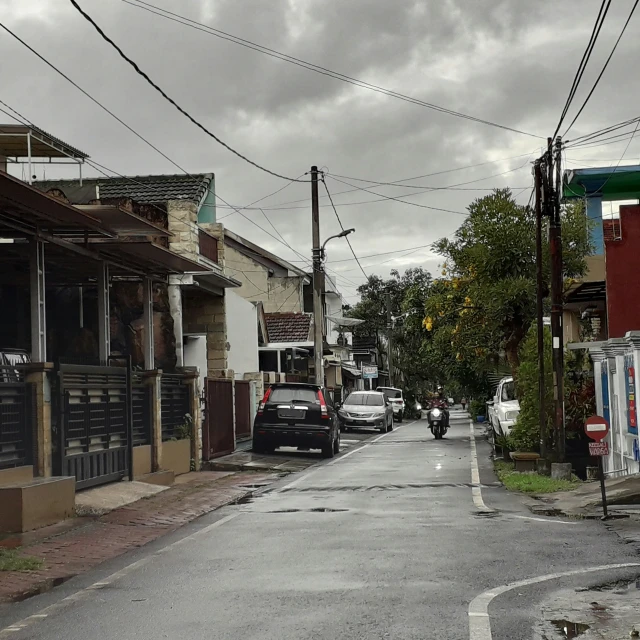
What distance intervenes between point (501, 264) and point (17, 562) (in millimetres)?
19824

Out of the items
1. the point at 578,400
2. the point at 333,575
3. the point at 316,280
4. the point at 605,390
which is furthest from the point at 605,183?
the point at 333,575

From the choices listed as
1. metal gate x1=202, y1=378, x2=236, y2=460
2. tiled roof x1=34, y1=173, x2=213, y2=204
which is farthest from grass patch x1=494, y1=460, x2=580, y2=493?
tiled roof x1=34, y1=173, x2=213, y2=204

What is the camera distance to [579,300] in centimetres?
2905

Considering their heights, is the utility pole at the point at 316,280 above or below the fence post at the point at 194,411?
above

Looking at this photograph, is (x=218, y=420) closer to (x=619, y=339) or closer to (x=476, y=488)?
(x=476, y=488)

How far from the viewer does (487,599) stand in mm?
7750

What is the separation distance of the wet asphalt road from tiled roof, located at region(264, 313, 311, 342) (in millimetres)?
30499

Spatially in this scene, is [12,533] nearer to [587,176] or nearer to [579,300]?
[579,300]

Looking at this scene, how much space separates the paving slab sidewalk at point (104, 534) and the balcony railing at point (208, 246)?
33.5 ft

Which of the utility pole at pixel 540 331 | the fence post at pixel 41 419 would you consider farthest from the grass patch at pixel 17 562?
the utility pole at pixel 540 331

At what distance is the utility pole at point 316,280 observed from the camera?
33625mm

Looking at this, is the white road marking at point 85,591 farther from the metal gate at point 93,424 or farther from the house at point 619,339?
the house at point 619,339

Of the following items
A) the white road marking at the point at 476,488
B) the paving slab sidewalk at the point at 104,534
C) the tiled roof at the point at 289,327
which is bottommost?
the white road marking at the point at 476,488

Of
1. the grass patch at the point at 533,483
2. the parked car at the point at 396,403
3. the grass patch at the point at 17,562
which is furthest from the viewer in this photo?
the parked car at the point at 396,403
